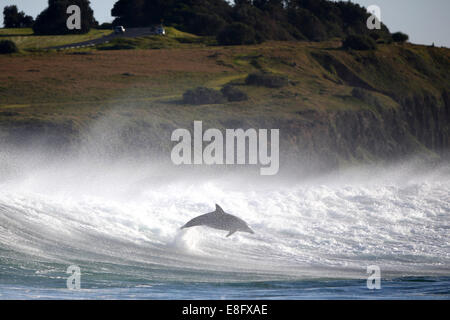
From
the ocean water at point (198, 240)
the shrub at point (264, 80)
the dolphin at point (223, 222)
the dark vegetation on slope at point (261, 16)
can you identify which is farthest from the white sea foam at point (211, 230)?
the dark vegetation on slope at point (261, 16)

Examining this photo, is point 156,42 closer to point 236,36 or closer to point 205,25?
point 236,36

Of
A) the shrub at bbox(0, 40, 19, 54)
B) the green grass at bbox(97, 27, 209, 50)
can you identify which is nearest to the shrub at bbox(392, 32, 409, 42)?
the green grass at bbox(97, 27, 209, 50)

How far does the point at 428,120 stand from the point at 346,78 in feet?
33.6

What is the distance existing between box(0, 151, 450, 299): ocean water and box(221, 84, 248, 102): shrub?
20.0 m

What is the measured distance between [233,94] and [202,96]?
3606mm

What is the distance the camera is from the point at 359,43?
83.8 meters

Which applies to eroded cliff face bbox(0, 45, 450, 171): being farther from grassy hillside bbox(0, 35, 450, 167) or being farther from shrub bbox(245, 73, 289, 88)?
shrub bbox(245, 73, 289, 88)

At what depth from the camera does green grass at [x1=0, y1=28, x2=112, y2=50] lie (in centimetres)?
8099

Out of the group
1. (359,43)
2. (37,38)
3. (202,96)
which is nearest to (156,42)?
(37,38)

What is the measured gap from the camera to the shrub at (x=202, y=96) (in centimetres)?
5441

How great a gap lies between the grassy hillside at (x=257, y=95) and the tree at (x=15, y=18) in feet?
96.3

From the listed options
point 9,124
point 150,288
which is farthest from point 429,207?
point 9,124

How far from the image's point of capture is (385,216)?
102ft
